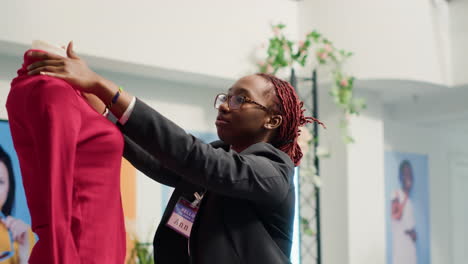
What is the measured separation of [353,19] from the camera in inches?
165

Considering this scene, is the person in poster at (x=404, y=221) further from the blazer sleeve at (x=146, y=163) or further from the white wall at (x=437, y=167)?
the blazer sleeve at (x=146, y=163)

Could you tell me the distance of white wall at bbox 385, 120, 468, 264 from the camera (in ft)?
19.9

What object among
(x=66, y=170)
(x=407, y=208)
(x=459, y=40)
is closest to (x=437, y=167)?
(x=407, y=208)

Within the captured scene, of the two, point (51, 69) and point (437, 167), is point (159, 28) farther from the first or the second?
point (437, 167)

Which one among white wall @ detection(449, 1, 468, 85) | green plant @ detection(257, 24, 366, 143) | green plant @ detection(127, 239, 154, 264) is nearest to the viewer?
green plant @ detection(127, 239, 154, 264)

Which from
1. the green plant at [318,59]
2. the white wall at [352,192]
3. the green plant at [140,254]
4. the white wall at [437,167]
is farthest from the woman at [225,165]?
the white wall at [437,167]

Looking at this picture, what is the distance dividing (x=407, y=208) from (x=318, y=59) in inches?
94.7

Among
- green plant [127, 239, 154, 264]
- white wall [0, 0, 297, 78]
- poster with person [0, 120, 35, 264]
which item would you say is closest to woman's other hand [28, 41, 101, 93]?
white wall [0, 0, 297, 78]

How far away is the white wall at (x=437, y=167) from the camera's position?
6.05 m

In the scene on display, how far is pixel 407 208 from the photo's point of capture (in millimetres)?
5793

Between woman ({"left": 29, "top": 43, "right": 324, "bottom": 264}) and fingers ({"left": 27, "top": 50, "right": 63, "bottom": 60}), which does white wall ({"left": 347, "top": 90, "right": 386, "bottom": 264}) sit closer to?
woman ({"left": 29, "top": 43, "right": 324, "bottom": 264})

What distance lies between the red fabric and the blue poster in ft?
14.7

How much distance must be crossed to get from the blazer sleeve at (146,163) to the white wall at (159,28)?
1.46 m

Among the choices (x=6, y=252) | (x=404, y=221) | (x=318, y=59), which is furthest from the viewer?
(x=404, y=221)
